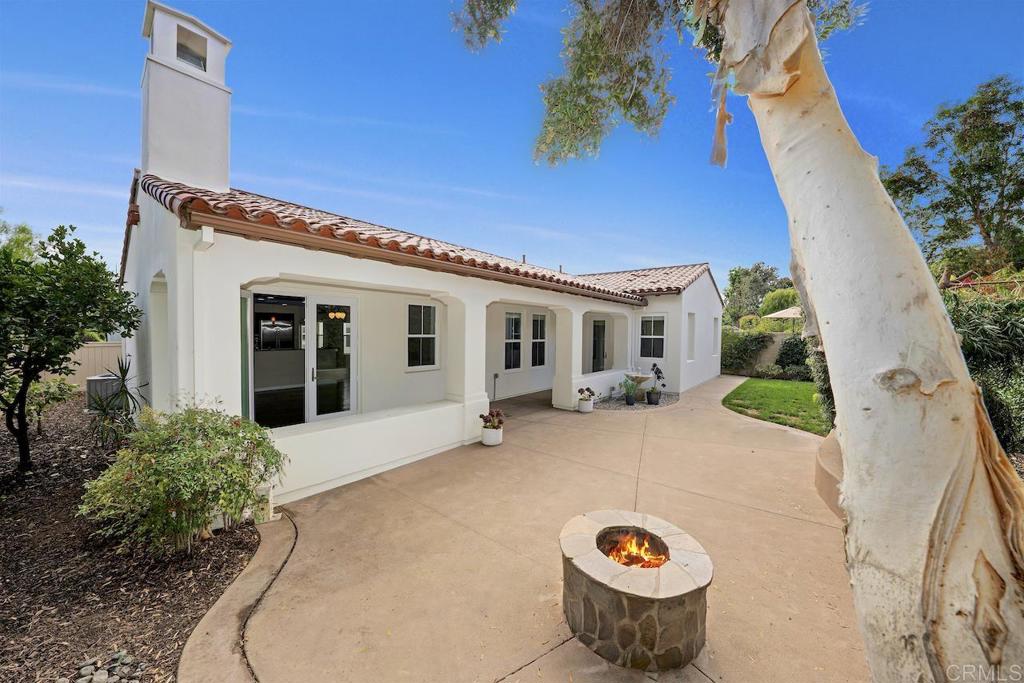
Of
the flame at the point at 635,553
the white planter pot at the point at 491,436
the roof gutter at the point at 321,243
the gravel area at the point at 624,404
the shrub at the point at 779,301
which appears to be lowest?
the gravel area at the point at 624,404

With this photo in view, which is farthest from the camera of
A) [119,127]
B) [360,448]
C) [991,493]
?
[119,127]

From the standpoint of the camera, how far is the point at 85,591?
3.38m

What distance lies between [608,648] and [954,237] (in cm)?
2456

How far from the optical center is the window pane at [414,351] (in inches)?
368

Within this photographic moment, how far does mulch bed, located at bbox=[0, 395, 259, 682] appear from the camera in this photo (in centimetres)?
274

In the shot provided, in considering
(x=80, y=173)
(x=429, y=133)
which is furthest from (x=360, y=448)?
(x=80, y=173)

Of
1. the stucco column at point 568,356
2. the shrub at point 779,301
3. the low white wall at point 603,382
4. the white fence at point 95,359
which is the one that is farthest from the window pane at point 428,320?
the shrub at point 779,301

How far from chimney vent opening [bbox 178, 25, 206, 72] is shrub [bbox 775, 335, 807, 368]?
73.8ft

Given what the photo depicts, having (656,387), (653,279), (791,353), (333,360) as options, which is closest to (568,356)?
(656,387)

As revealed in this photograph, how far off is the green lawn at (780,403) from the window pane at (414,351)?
890 centimetres

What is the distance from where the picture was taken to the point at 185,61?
6273mm

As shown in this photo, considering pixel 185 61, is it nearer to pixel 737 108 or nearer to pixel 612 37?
pixel 612 37

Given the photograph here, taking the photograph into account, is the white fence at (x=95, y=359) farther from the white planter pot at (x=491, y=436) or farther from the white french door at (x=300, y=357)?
the white planter pot at (x=491, y=436)

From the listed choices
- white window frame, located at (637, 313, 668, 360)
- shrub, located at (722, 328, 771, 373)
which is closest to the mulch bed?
white window frame, located at (637, 313, 668, 360)
